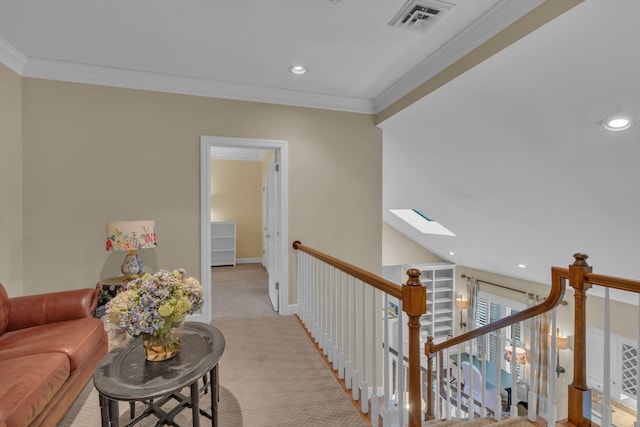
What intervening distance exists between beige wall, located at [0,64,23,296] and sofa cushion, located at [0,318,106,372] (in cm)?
98

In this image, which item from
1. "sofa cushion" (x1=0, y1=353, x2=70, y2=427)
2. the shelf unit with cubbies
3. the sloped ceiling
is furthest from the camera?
the shelf unit with cubbies

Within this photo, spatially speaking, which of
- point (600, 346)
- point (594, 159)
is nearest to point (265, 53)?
point (594, 159)

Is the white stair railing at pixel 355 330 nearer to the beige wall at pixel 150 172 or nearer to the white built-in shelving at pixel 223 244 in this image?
the beige wall at pixel 150 172

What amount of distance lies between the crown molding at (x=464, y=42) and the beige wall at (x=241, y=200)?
4.50 meters

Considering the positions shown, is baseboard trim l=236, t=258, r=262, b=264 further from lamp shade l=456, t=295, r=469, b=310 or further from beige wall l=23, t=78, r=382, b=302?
lamp shade l=456, t=295, r=469, b=310

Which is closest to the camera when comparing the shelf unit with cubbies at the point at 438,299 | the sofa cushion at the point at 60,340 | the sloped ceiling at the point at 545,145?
the sofa cushion at the point at 60,340

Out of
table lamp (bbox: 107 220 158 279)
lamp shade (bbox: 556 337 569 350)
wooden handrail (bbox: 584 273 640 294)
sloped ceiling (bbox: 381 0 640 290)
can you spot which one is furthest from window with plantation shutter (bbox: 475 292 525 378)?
table lamp (bbox: 107 220 158 279)

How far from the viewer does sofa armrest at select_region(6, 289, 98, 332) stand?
214cm

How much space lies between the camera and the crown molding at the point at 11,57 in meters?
2.59

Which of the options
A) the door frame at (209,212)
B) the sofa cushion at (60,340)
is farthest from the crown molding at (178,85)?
the sofa cushion at (60,340)

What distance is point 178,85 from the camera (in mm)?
3283

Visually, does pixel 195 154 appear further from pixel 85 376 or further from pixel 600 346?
pixel 600 346

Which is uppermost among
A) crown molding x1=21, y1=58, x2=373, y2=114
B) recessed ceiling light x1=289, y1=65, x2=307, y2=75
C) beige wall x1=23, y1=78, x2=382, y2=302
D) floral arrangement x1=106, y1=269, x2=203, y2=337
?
recessed ceiling light x1=289, y1=65, x2=307, y2=75

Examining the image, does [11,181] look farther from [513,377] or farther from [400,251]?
[400,251]
